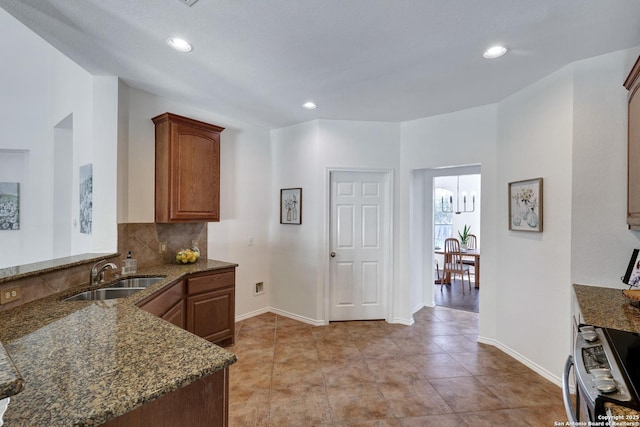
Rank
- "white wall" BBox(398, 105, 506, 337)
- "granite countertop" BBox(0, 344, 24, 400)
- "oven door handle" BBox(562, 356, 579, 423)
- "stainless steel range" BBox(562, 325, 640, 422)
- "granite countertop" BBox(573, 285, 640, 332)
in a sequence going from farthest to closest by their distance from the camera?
"white wall" BBox(398, 105, 506, 337) → "granite countertop" BBox(573, 285, 640, 332) → "oven door handle" BBox(562, 356, 579, 423) → "stainless steel range" BBox(562, 325, 640, 422) → "granite countertop" BBox(0, 344, 24, 400)

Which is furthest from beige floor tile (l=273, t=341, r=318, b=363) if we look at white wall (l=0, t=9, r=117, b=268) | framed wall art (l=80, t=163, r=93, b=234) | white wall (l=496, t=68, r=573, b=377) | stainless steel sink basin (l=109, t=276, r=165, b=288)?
white wall (l=0, t=9, r=117, b=268)

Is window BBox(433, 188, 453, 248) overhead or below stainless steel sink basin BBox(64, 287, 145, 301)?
overhead

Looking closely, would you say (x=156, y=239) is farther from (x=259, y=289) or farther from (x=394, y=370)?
(x=394, y=370)

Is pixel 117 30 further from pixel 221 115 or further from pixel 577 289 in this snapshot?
pixel 577 289

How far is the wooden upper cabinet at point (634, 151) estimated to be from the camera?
1853mm

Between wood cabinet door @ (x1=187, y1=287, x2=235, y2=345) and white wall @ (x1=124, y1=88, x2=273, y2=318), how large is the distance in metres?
0.76

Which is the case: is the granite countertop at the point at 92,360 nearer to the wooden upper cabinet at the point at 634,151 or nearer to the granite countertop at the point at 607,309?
the granite countertop at the point at 607,309

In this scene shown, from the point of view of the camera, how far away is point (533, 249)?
268 centimetres

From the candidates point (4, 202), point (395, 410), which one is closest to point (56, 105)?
point (4, 202)

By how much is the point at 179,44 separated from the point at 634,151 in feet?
10.3

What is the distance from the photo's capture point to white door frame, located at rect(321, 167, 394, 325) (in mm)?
3787

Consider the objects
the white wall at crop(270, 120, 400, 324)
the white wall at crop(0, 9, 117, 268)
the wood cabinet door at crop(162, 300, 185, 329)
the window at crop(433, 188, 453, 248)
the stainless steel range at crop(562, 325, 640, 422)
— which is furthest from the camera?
the window at crop(433, 188, 453, 248)

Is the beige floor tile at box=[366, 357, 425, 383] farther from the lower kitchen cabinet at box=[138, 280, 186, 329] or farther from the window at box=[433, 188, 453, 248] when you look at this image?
the window at box=[433, 188, 453, 248]

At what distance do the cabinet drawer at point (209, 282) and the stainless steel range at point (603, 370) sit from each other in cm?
268
